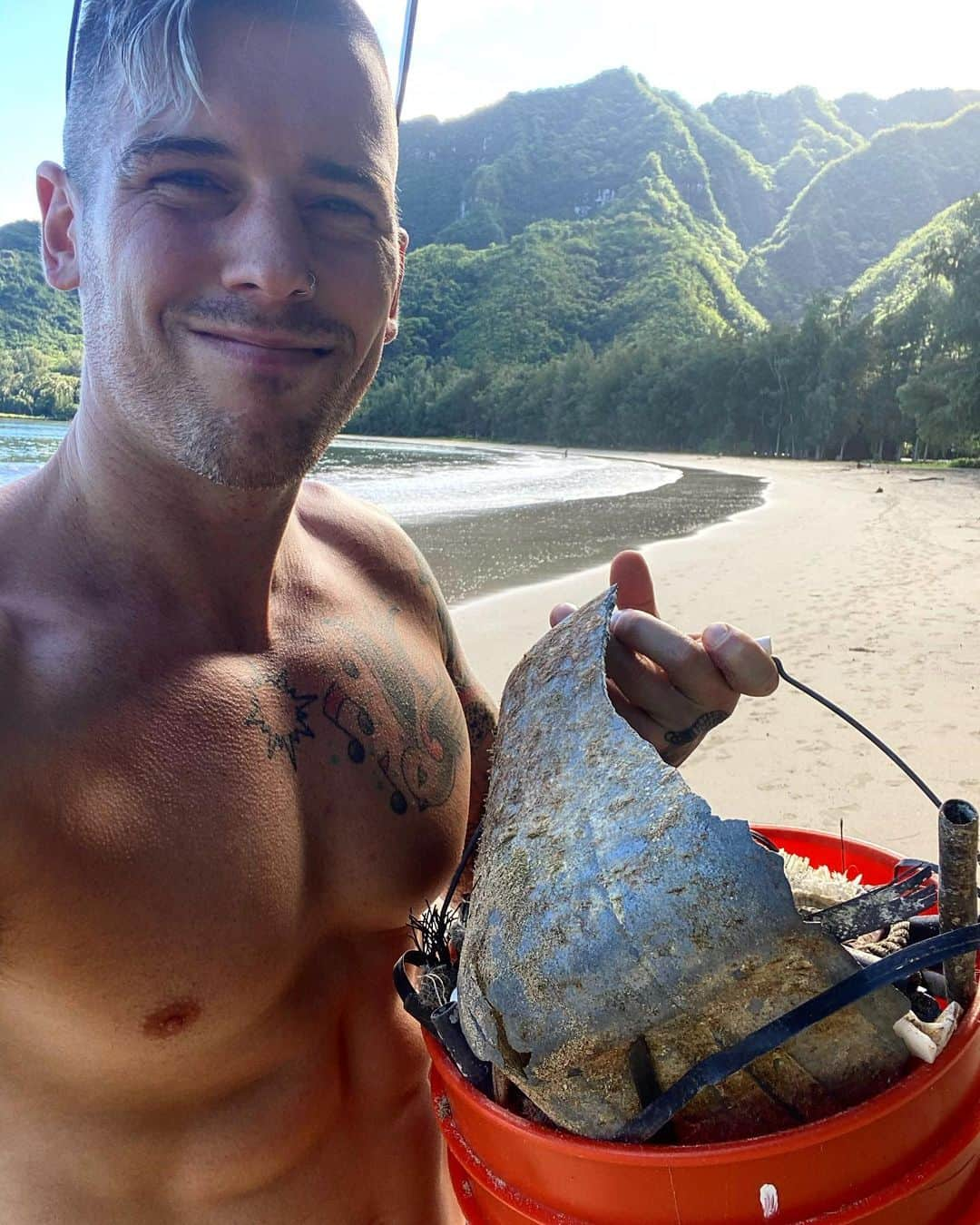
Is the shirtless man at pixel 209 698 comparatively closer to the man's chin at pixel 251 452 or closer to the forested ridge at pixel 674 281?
the man's chin at pixel 251 452

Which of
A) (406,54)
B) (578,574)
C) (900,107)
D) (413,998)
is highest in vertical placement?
(900,107)

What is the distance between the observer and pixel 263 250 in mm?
1280

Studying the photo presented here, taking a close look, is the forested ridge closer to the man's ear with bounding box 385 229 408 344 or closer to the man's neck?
the man's ear with bounding box 385 229 408 344

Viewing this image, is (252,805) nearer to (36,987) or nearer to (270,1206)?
(36,987)

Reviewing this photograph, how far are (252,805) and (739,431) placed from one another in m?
55.0

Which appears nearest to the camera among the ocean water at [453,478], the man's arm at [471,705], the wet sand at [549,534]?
the man's arm at [471,705]

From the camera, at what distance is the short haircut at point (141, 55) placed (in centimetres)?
125

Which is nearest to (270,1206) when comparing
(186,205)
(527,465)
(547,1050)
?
(547,1050)

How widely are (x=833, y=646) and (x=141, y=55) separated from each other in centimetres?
687

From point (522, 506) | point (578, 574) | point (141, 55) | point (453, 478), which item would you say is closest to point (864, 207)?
point (453, 478)

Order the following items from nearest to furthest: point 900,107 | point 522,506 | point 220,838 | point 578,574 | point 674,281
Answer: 1. point 220,838
2. point 578,574
3. point 522,506
4. point 674,281
5. point 900,107

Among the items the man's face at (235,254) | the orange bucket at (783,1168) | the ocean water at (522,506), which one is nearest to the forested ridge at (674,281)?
the man's face at (235,254)

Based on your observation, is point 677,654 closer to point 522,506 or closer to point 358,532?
point 358,532

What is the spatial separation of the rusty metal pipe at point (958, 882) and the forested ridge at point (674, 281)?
651cm
